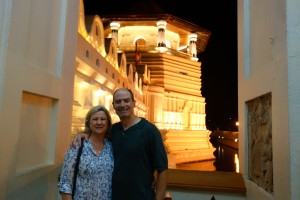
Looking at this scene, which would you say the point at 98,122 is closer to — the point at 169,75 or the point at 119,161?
the point at 119,161

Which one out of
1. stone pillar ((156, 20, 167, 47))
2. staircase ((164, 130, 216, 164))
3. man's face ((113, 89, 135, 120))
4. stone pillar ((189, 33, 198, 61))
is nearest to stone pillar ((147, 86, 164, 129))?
staircase ((164, 130, 216, 164))

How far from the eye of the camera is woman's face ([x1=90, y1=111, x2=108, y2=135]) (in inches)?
86.4

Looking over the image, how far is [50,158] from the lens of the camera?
293 centimetres

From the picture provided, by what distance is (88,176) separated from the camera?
2080 millimetres

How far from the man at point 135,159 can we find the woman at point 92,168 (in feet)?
0.21

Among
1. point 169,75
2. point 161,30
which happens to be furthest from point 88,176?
point 161,30

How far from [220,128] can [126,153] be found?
5310 centimetres

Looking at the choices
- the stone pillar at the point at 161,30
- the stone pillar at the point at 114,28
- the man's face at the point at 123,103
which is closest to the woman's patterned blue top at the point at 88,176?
the man's face at the point at 123,103

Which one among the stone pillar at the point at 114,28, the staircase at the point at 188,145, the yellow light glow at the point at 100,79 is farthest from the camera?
the stone pillar at the point at 114,28

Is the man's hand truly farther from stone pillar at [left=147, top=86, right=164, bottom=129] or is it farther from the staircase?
stone pillar at [left=147, top=86, right=164, bottom=129]

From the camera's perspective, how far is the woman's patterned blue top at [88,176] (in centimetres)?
205

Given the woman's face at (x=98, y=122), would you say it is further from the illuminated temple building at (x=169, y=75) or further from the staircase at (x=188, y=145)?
the staircase at (x=188, y=145)

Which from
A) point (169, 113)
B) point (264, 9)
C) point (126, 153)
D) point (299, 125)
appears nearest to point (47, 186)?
point (126, 153)

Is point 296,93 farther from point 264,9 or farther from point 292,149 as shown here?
point 264,9
